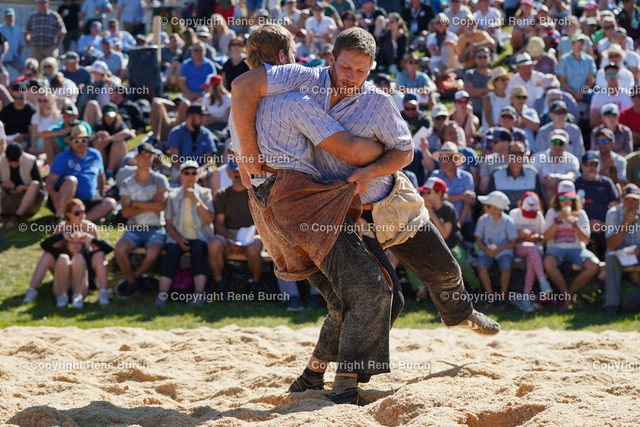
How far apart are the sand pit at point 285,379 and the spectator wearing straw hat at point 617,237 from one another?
1322 mm

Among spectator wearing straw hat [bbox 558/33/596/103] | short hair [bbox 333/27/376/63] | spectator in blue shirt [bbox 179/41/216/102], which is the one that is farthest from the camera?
spectator in blue shirt [bbox 179/41/216/102]

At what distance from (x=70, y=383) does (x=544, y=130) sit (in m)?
7.47

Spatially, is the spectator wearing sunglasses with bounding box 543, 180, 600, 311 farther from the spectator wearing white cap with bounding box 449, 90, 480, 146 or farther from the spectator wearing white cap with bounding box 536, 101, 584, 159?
the spectator wearing white cap with bounding box 449, 90, 480, 146

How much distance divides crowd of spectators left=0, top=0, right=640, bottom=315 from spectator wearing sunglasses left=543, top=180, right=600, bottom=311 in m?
0.02

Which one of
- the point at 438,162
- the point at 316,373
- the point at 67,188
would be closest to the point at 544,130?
the point at 438,162

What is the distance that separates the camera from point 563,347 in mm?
6648

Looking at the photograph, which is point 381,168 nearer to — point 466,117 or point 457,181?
point 457,181

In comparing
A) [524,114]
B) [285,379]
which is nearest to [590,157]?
[524,114]

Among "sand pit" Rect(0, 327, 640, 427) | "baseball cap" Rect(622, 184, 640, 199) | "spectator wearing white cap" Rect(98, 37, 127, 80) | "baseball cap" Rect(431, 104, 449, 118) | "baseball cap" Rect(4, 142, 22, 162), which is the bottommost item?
"sand pit" Rect(0, 327, 640, 427)

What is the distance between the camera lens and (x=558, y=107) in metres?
10.8

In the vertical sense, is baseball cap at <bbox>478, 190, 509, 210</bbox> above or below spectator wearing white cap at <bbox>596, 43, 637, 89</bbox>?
below

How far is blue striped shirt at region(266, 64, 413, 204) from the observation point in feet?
14.9

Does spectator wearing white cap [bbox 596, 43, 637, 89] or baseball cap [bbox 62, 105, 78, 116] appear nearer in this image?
baseball cap [bbox 62, 105, 78, 116]

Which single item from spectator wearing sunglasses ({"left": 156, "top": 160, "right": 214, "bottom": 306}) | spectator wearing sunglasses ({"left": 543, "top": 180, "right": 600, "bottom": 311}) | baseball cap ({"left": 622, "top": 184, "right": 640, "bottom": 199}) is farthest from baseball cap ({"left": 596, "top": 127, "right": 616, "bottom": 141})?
spectator wearing sunglasses ({"left": 156, "top": 160, "right": 214, "bottom": 306})
